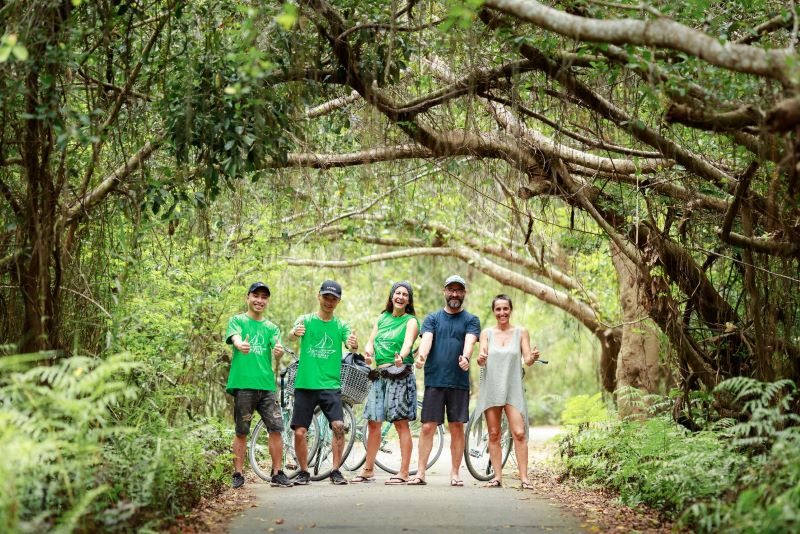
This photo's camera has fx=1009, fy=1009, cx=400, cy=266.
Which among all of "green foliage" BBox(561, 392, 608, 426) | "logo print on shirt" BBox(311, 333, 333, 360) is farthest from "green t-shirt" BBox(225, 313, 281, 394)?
"green foliage" BBox(561, 392, 608, 426)

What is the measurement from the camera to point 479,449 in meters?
10.9

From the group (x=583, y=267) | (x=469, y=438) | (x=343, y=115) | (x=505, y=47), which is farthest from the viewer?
(x=583, y=267)

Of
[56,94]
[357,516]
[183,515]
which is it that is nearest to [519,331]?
[357,516]

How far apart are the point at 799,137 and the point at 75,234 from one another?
5678mm

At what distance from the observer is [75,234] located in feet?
27.7

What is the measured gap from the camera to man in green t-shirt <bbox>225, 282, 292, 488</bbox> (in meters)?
9.16

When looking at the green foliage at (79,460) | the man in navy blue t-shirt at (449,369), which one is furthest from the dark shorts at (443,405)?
the green foliage at (79,460)

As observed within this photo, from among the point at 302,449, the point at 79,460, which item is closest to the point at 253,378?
the point at 302,449

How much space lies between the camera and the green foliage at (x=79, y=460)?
511 cm

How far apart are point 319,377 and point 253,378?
65 centimetres

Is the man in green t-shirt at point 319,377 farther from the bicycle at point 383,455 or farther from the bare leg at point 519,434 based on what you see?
the bare leg at point 519,434

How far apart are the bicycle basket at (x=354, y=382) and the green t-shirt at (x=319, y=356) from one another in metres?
0.77

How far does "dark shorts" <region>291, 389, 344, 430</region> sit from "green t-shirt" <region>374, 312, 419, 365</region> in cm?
62

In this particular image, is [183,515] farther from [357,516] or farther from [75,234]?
[75,234]
